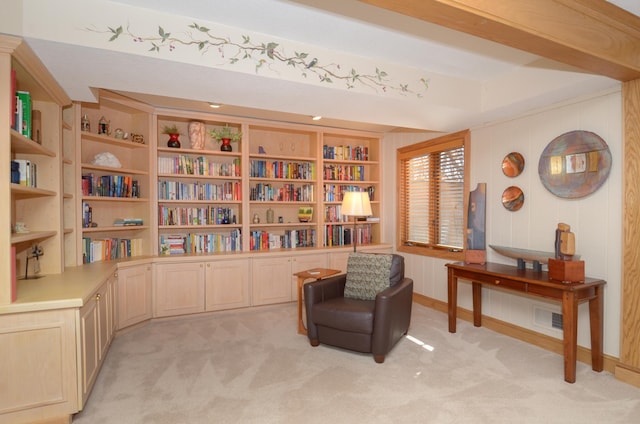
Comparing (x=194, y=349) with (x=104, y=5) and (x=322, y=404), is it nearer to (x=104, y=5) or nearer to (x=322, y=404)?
(x=322, y=404)

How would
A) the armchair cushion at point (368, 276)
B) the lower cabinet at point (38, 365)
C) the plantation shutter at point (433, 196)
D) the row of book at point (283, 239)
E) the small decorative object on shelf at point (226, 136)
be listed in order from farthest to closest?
the row of book at point (283, 239) < the small decorative object on shelf at point (226, 136) < the plantation shutter at point (433, 196) < the armchair cushion at point (368, 276) < the lower cabinet at point (38, 365)

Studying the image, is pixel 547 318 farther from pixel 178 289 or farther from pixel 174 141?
pixel 174 141

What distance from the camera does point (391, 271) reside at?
11.3ft

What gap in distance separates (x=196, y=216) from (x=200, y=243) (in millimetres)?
346

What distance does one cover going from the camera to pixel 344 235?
17.0ft

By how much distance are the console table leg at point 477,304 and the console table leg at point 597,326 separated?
44.0 inches

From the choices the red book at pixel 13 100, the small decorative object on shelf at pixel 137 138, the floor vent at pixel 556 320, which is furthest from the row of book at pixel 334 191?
the red book at pixel 13 100

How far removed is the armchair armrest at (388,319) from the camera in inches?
115

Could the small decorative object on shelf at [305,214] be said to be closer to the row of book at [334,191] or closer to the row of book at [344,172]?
the row of book at [334,191]

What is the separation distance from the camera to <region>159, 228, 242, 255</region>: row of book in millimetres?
4199

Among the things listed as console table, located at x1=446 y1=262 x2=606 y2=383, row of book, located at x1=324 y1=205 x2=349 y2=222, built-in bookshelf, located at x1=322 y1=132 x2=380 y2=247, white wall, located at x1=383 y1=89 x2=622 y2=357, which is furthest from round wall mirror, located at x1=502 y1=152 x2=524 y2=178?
row of book, located at x1=324 y1=205 x2=349 y2=222

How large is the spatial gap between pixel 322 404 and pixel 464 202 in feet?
9.20

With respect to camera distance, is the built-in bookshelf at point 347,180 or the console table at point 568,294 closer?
the console table at point 568,294

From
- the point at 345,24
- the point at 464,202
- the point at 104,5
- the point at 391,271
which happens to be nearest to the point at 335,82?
the point at 345,24
